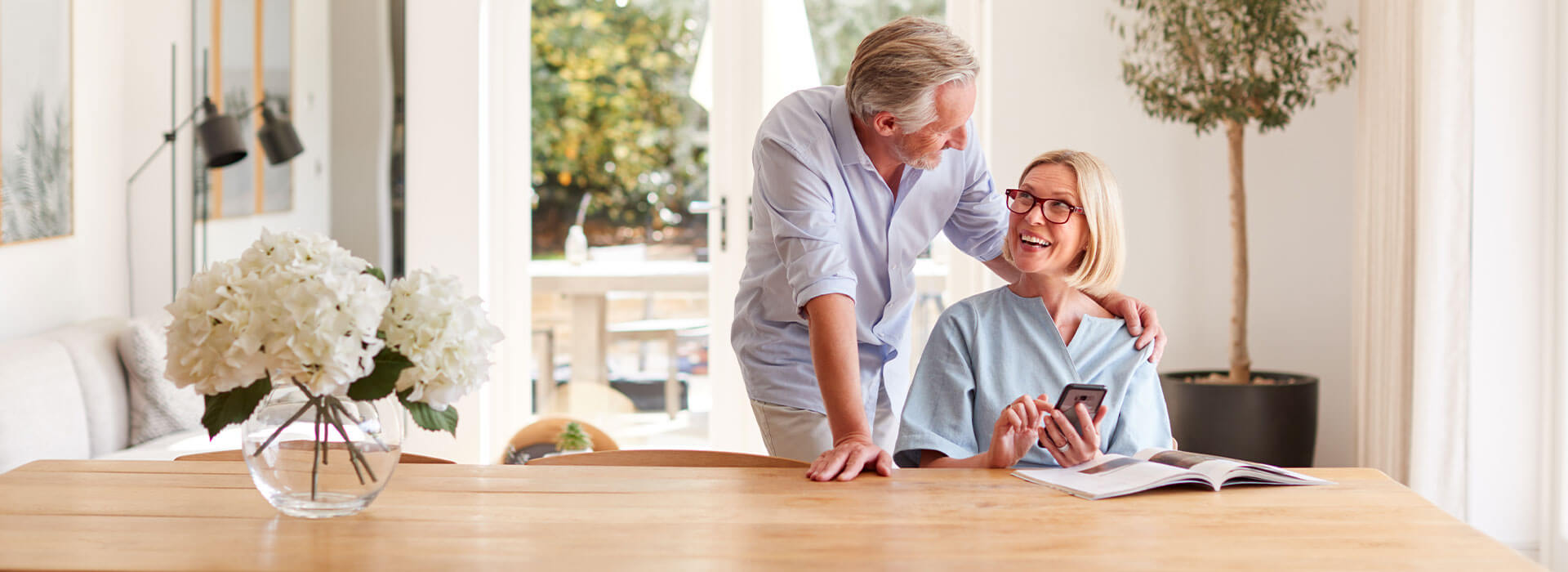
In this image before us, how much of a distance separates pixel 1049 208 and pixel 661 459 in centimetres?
71

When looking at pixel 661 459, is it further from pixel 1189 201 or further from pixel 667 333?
pixel 1189 201

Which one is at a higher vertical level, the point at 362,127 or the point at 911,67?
the point at 362,127

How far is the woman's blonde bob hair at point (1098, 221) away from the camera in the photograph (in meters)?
1.93

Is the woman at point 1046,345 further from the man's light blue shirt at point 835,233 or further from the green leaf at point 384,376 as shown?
the green leaf at point 384,376

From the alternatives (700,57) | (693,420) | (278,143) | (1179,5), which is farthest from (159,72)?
(1179,5)

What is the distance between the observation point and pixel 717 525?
1.40 metres

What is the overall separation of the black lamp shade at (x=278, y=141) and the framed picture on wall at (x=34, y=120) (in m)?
0.48

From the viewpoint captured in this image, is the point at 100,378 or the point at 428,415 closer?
the point at 428,415

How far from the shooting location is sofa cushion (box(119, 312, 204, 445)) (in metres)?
3.04

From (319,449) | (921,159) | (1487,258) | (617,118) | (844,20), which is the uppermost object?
(844,20)

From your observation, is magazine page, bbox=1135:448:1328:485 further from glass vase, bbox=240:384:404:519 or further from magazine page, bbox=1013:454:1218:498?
glass vase, bbox=240:384:404:519

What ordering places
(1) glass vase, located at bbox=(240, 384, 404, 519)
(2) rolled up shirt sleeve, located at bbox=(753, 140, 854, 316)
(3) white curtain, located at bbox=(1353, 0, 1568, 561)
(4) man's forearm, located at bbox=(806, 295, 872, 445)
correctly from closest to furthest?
(1) glass vase, located at bbox=(240, 384, 404, 519) → (4) man's forearm, located at bbox=(806, 295, 872, 445) → (2) rolled up shirt sleeve, located at bbox=(753, 140, 854, 316) → (3) white curtain, located at bbox=(1353, 0, 1568, 561)

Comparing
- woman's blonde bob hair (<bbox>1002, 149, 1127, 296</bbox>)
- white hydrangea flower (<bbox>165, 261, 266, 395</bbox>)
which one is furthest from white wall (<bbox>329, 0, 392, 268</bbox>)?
white hydrangea flower (<bbox>165, 261, 266, 395</bbox>)

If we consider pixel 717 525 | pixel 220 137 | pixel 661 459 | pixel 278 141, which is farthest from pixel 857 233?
pixel 278 141
